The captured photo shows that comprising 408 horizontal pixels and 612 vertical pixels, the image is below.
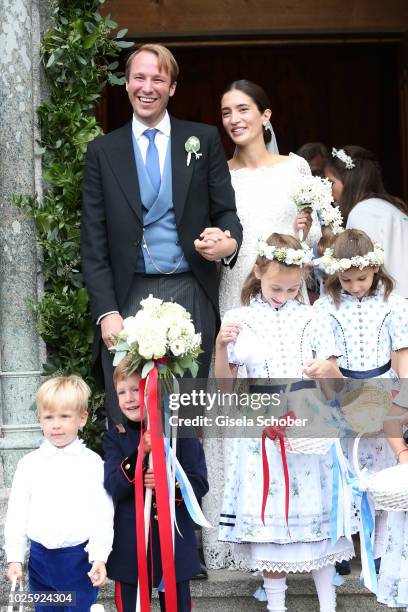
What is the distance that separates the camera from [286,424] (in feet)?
14.4

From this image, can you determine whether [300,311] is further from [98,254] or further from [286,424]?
[98,254]

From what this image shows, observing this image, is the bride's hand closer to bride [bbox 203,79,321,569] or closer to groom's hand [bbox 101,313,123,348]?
bride [bbox 203,79,321,569]

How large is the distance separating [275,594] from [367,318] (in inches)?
48.2

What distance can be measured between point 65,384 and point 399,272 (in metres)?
2.33

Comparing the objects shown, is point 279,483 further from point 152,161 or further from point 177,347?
point 152,161

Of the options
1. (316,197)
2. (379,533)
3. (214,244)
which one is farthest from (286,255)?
(379,533)

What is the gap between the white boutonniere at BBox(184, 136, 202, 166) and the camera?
4.83 metres

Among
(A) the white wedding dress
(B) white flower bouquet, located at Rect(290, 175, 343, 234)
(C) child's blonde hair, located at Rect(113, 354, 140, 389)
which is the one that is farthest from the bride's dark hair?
(C) child's blonde hair, located at Rect(113, 354, 140, 389)

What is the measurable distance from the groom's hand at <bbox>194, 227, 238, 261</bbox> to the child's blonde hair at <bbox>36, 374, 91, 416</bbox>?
0.86 m

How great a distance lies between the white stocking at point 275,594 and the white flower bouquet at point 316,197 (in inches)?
65.4

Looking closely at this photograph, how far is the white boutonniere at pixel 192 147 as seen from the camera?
15.8 ft

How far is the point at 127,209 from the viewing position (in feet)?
15.6

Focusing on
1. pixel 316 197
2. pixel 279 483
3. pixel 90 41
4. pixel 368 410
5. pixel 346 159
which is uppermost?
pixel 90 41

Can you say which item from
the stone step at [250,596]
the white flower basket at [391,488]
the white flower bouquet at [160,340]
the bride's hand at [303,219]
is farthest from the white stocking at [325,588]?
the bride's hand at [303,219]
